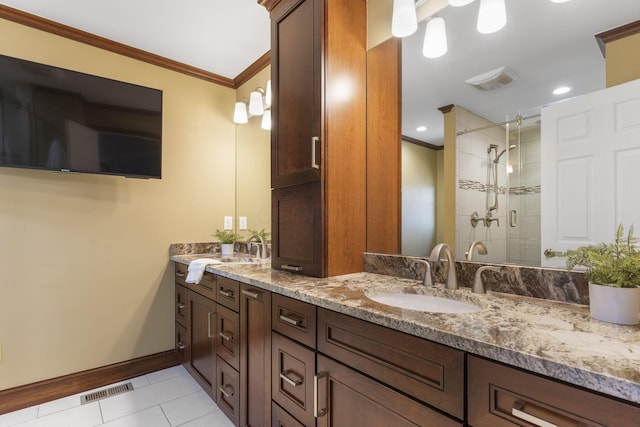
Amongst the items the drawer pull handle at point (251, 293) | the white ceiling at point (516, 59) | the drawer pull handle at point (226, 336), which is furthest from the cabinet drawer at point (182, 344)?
the white ceiling at point (516, 59)

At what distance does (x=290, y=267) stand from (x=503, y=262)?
3.25 ft

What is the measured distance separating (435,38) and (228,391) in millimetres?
2106

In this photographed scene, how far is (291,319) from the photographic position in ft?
4.07

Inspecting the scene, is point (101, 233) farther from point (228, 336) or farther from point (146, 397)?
point (228, 336)

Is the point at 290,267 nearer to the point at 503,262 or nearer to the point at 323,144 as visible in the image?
the point at 323,144

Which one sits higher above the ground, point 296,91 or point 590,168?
point 296,91

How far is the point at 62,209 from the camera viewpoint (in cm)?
215

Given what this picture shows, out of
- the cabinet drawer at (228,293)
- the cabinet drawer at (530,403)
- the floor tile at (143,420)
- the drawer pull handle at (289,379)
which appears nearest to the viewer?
the cabinet drawer at (530,403)

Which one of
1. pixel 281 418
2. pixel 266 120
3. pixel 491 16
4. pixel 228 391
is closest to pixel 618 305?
pixel 491 16

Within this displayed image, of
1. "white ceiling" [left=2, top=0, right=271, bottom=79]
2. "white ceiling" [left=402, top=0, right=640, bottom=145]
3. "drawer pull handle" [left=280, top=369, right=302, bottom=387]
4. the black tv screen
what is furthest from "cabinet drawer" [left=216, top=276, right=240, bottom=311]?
"white ceiling" [left=2, top=0, right=271, bottom=79]

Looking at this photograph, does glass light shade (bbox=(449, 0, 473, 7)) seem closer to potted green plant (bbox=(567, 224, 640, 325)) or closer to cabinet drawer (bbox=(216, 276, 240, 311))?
potted green plant (bbox=(567, 224, 640, 325))

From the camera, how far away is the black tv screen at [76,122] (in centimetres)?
189

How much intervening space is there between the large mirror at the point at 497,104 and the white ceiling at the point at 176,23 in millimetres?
1205

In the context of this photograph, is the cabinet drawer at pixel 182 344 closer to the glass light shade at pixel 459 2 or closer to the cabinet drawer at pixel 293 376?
the cabinet drawer at pixel 293 376
